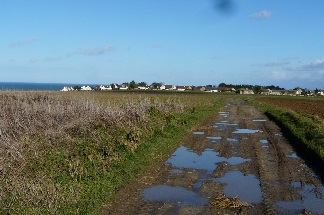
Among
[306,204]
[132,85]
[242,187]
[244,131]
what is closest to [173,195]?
[242,187]

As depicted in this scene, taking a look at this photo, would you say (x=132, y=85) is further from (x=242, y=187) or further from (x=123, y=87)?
(x=242, y=187)

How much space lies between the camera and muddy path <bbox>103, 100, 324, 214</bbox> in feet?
29.3

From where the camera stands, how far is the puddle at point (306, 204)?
351 inches

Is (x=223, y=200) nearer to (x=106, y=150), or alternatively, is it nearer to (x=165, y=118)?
(x=106, y=150)

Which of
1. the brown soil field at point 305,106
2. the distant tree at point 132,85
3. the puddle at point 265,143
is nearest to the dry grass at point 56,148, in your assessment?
the puddle at point 265,143

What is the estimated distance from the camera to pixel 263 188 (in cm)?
1072

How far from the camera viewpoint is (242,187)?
428 inches

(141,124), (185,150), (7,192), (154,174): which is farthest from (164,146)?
(7,192)

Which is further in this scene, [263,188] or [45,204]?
[263,188]

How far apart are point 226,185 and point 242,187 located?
0.46 m

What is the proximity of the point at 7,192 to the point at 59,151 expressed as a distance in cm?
418

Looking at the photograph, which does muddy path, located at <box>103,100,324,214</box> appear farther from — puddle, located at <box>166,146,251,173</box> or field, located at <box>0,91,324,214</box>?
field, located at <box>0,91,324,214</box>

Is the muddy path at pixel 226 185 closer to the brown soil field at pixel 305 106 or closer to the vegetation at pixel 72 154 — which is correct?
the vegetation at pixel 72 154

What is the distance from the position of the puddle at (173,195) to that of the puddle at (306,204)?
185 centimetres
